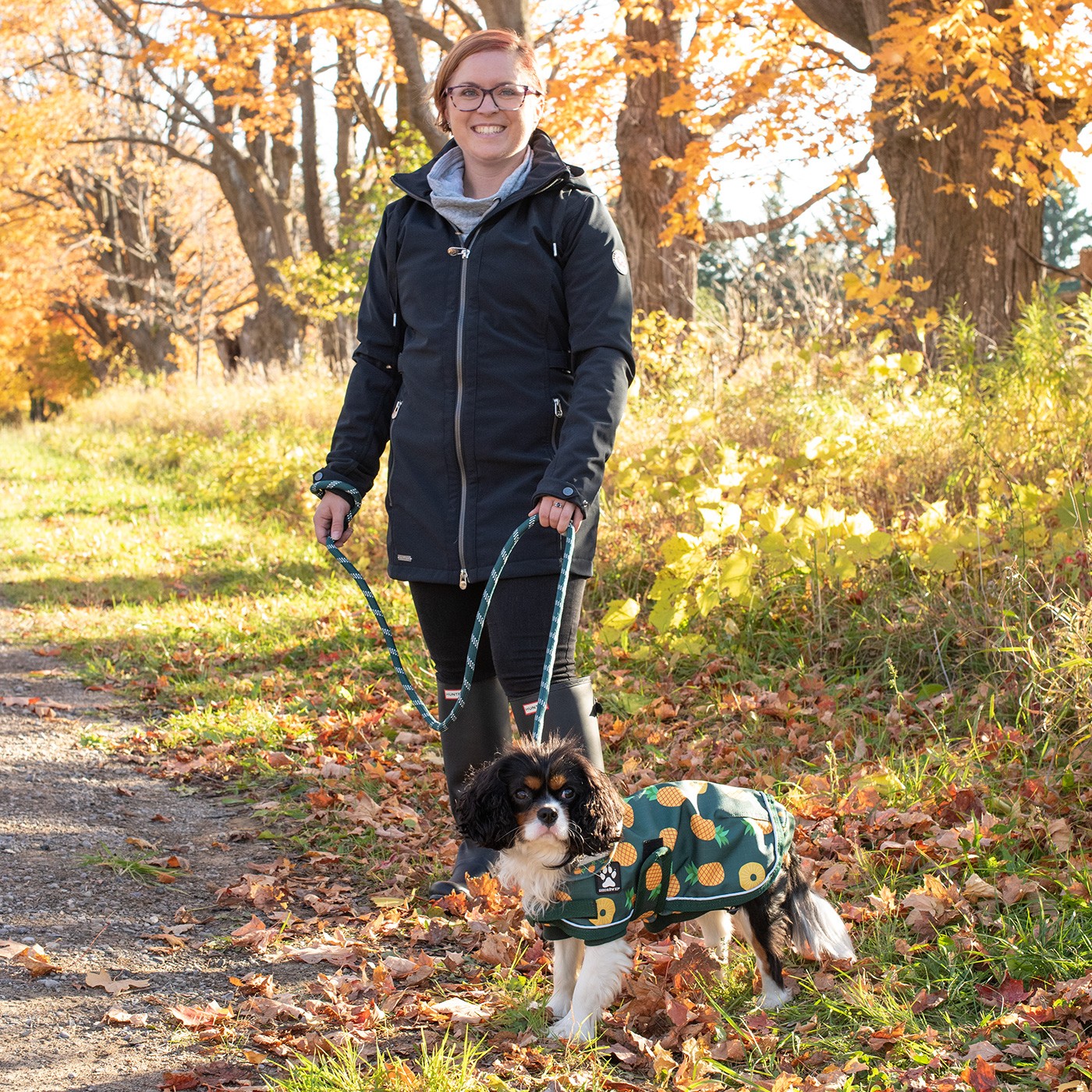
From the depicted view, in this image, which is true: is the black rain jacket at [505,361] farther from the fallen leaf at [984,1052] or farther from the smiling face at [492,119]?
the fallen leaf at [984,1052]

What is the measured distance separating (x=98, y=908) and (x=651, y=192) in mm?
9585

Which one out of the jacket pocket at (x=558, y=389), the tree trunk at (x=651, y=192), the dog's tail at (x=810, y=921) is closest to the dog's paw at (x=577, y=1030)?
the dog's tail at (x=810, y=921)

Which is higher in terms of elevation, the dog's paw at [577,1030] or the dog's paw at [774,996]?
the dog's paw at [577,1030]

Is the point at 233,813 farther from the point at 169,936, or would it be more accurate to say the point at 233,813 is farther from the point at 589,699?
the point at 589,699

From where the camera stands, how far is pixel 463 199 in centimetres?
312

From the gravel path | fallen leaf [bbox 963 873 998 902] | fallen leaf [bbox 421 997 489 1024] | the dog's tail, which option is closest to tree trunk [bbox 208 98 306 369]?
the gravel path

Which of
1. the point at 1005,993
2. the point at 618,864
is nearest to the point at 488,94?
the point at 618,864

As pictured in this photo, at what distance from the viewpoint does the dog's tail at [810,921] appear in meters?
2.82

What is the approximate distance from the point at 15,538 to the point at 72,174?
763 inches

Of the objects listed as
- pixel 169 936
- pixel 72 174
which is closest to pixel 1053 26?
pixel 169 936

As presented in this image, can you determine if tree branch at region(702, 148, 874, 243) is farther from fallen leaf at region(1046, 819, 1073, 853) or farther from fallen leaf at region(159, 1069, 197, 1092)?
fallen leaf at region(159, 1069, 197, 1092)

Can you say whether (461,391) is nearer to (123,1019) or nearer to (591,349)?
(591,349)

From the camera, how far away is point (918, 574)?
16.9 feet

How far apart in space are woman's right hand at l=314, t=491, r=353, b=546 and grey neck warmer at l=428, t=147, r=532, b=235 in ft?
2.82
